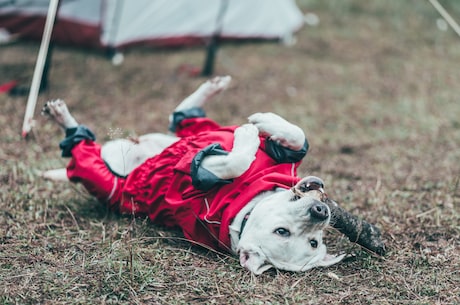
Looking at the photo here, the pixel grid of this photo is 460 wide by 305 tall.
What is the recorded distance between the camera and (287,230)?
2.66 meters

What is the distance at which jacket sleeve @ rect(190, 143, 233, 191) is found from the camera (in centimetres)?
284

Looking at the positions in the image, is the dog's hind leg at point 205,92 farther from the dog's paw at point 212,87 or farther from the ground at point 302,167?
the ground at point 302,167

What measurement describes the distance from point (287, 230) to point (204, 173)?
Result: 46 cm

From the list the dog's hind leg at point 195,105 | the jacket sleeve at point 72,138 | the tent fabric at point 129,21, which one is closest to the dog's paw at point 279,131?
the dog's hind leg at point 195,105

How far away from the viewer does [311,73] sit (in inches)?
268

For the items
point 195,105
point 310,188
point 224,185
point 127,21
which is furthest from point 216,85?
point 127,21

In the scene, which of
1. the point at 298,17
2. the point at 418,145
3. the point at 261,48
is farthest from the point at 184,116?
the point at 298,17

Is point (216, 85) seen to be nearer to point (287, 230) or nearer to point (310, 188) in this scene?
point (310, 188)

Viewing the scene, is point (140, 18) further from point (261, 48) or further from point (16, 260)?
point (16, 260)

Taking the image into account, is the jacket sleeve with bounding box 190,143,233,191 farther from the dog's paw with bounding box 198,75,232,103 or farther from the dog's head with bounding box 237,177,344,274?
the dog's paw with bounding box 198,75,232,103

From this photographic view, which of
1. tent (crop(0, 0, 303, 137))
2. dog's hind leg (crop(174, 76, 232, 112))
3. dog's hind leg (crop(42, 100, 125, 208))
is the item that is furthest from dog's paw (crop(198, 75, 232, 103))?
tent (crop(0, 0, 303, 137))

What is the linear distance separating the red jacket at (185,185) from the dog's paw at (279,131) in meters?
0.10

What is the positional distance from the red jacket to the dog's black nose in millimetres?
297

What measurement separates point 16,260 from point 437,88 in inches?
191
